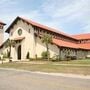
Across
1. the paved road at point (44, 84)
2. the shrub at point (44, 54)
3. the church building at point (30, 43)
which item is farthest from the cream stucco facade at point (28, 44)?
the paved road at point (44, 84)

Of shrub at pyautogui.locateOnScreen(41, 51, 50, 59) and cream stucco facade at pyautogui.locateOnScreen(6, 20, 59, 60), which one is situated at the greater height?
cream stucco facade at pyautogui.locateOnScreen(6, 20, 59, 60)

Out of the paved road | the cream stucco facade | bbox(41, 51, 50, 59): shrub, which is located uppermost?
the cream stucco facade

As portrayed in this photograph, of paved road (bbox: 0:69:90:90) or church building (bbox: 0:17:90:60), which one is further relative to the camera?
church building (bbox: 0:17:90:60)

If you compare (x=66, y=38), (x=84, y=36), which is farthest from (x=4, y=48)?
(x=84, y=36)

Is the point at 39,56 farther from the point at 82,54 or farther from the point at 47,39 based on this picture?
the point at 82,54

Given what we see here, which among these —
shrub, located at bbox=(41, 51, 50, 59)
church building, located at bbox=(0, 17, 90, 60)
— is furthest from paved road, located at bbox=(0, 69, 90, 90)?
shrub, located at bbox=(41, 51, 50, 59)

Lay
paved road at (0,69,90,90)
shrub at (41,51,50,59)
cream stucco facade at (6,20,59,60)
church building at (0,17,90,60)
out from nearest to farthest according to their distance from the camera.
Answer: paved road at (0,69,90,90) < shrub at (41,51,50,59) < church building at (0,17,90,60) < cream stucco facade at (6,20,59,60)

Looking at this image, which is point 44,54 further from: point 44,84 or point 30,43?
point 44,84

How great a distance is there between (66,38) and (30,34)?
1640 cm

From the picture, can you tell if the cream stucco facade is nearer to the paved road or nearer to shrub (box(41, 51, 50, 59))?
shrub (box(41, 51, 50, 59))

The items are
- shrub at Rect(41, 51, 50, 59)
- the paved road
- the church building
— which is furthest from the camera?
the church building

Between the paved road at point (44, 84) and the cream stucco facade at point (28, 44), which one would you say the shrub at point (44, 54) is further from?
the paved road at point (44, 84)

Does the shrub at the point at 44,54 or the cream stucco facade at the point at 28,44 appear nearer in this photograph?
the shrub at the point at 44,54

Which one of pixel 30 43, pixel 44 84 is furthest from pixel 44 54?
pixel 44 84
